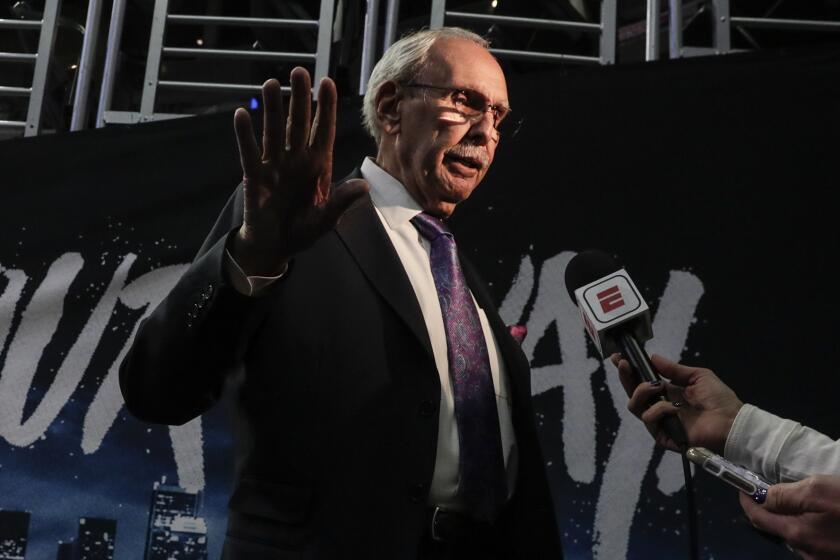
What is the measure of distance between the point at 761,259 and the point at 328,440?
1.64 metres

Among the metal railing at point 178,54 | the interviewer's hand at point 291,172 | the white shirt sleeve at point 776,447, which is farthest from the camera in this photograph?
the metal railing at point 178,54

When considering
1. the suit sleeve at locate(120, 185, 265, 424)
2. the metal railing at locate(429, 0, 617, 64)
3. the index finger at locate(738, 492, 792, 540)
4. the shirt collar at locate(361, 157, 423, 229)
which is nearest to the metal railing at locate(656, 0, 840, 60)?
the metal railing at locate(429, 0, 617, 64)

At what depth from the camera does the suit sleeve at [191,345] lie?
1254mm

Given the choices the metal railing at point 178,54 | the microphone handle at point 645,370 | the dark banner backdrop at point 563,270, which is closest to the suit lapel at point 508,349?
the microphone handle at point 645,370

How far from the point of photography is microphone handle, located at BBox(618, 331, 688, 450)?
129 centimetres

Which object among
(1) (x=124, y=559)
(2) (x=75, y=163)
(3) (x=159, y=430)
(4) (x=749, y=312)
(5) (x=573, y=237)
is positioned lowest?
(1) (x=124, y=559)

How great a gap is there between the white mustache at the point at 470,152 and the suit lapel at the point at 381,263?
283 mm

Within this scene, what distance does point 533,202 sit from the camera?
2.70m

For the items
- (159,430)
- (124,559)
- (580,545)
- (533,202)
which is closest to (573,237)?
(533,202)

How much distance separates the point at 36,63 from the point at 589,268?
248cm

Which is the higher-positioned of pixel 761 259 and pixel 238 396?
pixel 761 259

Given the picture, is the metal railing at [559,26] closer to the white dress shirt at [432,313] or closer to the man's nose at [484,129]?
the man's nose at [484,129]

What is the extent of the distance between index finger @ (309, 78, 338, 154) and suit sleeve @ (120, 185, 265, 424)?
0.20m

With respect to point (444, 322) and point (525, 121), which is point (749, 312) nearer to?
point (525, 121)
